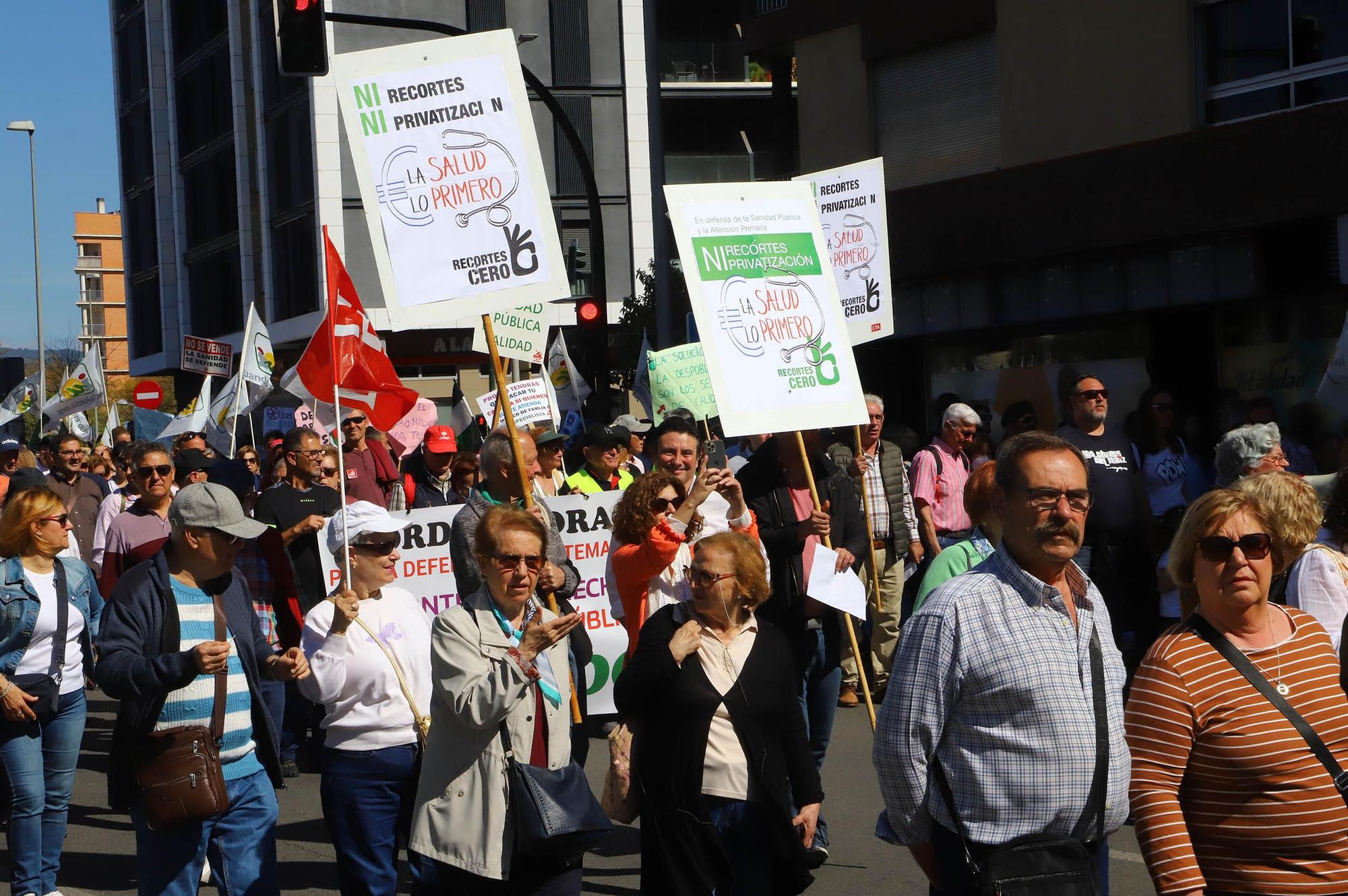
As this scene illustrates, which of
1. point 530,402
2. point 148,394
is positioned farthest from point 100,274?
point 530,402

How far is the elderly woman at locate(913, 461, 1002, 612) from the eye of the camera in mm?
Result: 5672

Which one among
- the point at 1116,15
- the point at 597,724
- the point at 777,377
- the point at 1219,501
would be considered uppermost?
the point at 1116,15

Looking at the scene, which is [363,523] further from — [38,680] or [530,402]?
[530,402]

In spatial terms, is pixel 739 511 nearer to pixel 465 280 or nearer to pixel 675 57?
pixel 465 280

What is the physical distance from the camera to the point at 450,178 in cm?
730

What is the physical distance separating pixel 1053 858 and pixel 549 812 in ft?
5.03

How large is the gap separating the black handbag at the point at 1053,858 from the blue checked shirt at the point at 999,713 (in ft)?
0.06

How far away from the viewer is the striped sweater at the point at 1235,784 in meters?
3.77

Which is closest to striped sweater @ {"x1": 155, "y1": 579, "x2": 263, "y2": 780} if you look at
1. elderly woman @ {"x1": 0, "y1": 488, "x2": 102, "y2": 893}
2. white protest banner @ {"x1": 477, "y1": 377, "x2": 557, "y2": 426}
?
elderly woman @ {"x1": 0, "y1": 488, "x2": 102, "y2": 893}

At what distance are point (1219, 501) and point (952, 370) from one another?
559 inches

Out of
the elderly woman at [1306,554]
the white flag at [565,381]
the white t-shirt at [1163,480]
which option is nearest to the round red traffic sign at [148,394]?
the white flag at [565,381]

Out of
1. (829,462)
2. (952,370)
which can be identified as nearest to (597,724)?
(829,462)

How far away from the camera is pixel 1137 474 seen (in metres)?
10.1

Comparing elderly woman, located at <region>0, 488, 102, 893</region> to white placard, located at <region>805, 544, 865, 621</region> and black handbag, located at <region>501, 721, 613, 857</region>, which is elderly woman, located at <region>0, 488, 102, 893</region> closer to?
black handbag, located at <region>501, 721, 613, 857</region>
